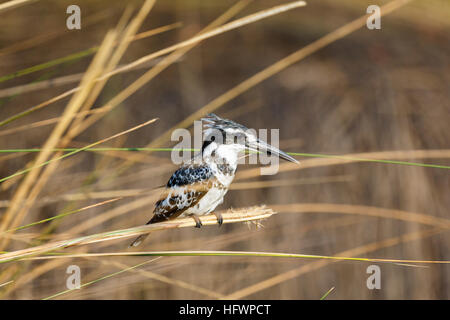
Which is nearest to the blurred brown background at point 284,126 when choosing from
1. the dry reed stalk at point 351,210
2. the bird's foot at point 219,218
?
the dry reed stalk at point 351,210

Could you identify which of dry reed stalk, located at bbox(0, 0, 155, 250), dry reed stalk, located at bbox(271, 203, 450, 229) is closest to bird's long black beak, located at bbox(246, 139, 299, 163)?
dry reed stalk, located at bbox(271, 203, 450, 229)

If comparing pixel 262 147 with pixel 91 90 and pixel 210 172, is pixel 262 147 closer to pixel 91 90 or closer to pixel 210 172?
pixel 210 172

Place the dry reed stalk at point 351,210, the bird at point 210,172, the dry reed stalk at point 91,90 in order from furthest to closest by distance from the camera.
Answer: the dry reed stalk at point 351,210 → the bird at point 210,172 → the dry reed stalk at point 91,90

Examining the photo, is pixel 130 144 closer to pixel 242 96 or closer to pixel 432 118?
pixel 242 96

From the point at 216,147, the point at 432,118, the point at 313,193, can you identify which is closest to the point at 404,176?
the point at 432,118

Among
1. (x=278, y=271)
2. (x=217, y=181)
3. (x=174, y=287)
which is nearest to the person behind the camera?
(x=217, y=181)

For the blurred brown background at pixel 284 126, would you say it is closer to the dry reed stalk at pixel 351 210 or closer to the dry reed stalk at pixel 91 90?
the dry reed stalk at pixel 351 210

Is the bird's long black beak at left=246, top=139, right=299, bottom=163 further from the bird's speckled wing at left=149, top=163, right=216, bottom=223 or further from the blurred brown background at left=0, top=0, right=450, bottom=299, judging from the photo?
the blurred brown background at left=0, top=0, right=450, bottom=299
